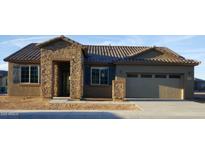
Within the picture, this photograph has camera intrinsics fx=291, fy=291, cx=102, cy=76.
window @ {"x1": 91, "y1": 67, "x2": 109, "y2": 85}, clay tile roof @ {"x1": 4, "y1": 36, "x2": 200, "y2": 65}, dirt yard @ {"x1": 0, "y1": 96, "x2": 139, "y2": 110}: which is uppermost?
clay tile roof @ {"x1": 4, "y1": 36, "x2": 200, "y2": 65}

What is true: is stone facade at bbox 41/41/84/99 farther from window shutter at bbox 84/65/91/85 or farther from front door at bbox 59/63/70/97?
front door at bbox 59/63/70/97

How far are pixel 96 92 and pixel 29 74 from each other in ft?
19.8

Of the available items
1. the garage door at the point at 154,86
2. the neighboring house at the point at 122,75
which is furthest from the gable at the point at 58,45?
the garage door at the point at 154,86

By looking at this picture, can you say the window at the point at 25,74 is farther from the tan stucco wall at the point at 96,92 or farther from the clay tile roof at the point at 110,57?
the tan stucco wall at the point at 96,92

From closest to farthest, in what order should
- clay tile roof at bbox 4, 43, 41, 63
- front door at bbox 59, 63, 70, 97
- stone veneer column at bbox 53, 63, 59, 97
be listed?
stone veneer column at bbox 53, 63, 59, 97 → clay tile roof at bbox 4, 43, 41, 63 → front door at bbox 59, 63, 70, 97

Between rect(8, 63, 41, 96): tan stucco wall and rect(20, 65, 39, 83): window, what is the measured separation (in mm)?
437

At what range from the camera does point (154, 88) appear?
985 inches

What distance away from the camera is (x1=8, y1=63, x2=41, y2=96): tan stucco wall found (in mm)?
25422

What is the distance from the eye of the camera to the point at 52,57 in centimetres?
2216

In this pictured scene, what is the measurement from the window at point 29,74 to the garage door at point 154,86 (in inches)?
313

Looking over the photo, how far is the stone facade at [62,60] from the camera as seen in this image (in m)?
22.1

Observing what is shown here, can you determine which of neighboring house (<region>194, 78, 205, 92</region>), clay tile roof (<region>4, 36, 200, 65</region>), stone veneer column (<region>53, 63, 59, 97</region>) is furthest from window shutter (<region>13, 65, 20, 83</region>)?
neighboring house (<region>194, 78, 205, 92</region>)

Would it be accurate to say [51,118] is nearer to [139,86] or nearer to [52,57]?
[52,57]

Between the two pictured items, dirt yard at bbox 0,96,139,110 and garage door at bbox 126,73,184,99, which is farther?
garage door at bbox 126,73,184,99
